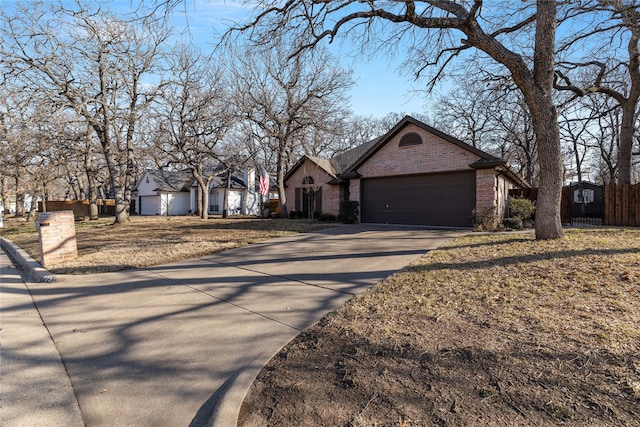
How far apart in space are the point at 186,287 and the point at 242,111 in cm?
1854

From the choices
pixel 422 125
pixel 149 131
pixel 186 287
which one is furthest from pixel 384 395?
pixel 149 131

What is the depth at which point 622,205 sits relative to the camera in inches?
566

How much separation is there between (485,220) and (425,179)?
11.5ft

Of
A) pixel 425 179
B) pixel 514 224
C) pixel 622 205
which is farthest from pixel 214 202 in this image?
pixel 622 205

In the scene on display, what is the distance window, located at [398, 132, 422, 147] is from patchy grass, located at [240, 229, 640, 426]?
10.7 meters

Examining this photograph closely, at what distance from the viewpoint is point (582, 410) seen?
2215mm

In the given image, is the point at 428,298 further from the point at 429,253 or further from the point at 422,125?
the point at 422,125

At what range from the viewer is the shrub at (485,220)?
12.3 meters

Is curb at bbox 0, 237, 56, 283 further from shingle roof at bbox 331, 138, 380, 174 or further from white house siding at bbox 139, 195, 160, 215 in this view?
white house siding at bbox 139, 195, 160, 215

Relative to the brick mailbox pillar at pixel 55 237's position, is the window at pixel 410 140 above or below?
above

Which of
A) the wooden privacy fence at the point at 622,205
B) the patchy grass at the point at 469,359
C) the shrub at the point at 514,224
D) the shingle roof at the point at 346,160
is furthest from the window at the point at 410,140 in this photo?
the patchy grass at the point at 469,359

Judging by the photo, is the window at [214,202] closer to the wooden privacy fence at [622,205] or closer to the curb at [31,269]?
the curb at [31,269]

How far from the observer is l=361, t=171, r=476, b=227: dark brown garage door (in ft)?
45.6

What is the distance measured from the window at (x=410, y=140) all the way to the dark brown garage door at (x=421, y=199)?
4.92 feet
